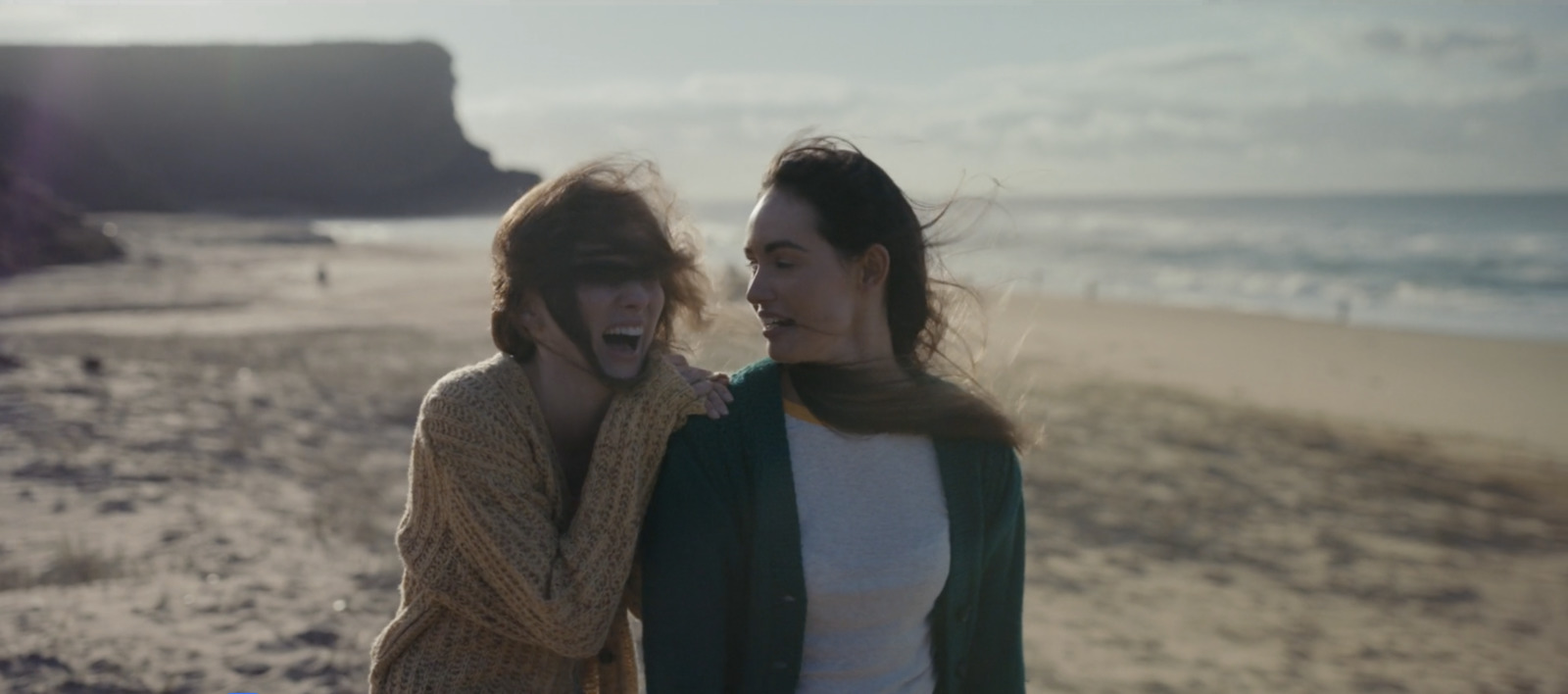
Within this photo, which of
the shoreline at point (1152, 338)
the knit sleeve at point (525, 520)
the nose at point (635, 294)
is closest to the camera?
the knit sleeve at point (525, 520)

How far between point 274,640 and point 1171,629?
3800mm

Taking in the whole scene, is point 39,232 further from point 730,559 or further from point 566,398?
point 730,559

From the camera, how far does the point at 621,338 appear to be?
1984mm

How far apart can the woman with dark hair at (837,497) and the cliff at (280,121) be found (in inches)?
2587

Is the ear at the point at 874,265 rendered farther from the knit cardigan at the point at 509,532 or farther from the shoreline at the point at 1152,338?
the shoreline at the point at 1152,338

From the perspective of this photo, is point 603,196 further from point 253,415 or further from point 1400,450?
point 1400,450

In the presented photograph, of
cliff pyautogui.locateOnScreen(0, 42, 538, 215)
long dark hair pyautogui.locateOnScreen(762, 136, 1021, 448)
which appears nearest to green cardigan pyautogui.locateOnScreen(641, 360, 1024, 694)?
long dark hair pyautogui.locateOnScreen(762, 136, 1021, 448)

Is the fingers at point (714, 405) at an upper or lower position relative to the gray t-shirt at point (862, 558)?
upper

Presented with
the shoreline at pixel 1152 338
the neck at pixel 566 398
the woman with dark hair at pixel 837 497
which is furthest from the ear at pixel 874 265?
the shoreline at pixel 1152 338

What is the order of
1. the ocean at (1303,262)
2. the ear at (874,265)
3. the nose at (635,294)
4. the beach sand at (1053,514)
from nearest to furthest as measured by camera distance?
the nose at (635,294) → the ear at (874,265) → the beach sand at (1053,514) → the ocean at (1303,262)

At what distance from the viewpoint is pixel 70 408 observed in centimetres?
782

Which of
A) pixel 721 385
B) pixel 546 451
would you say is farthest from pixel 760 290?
pixel 546 451

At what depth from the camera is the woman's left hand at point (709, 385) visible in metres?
2.01

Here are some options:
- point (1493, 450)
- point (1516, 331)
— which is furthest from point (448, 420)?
point (1516, 331)
